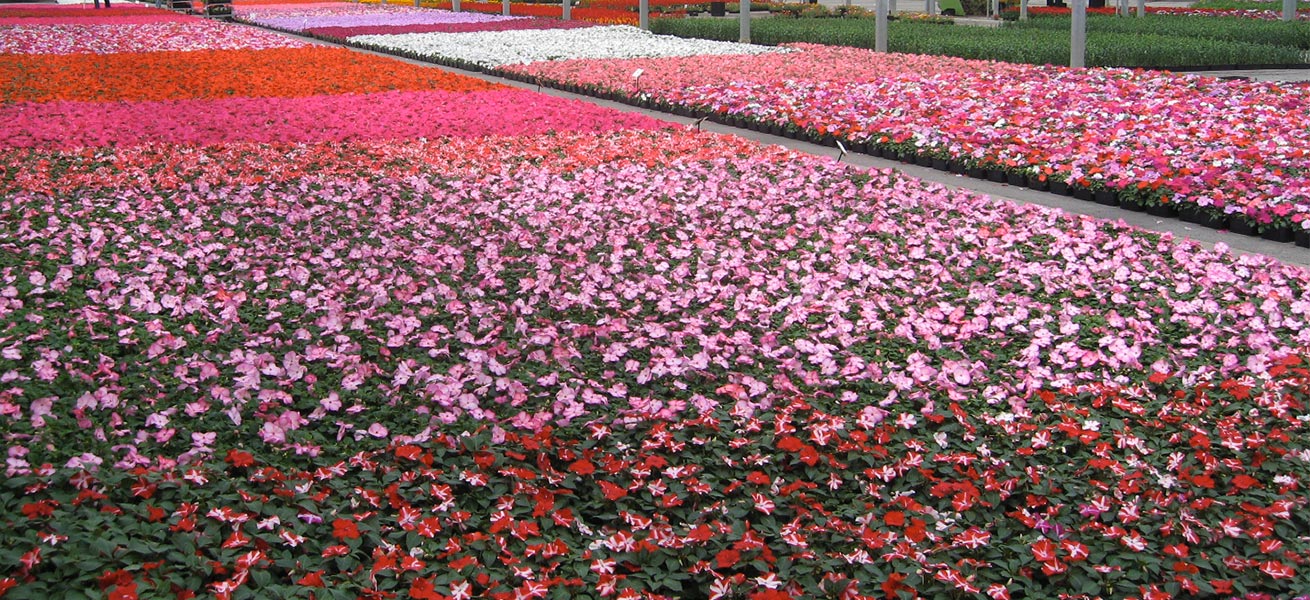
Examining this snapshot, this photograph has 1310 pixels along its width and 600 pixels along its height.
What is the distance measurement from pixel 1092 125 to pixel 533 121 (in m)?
5.04

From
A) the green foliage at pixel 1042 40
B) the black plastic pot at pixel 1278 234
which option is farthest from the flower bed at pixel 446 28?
→ the black plastic pot at pixel 1278 234

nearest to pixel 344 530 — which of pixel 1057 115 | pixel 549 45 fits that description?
pixel 1057 115

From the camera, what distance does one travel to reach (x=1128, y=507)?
159 inches

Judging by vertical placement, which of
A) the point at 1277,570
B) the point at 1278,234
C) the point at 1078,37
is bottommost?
the point at 1277,570

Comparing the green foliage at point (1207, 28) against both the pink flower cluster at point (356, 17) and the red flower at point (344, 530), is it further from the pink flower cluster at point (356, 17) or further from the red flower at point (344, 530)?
the red flower at point (344, 530)

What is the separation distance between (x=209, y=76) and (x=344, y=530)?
629 inches

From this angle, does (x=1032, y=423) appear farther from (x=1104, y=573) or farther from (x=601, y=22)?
(x=601, y=22)

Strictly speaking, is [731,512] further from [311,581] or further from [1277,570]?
[1277,570]

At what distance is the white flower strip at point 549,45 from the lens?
21.9 m

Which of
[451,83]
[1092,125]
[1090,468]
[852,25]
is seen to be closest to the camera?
[1090,468]

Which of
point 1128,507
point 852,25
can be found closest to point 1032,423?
point 1128,507

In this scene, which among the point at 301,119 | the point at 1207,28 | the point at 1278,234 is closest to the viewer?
the point at 1278,234

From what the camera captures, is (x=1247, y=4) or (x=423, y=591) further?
(x=1247, y=4)

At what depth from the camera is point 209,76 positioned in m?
18.4
